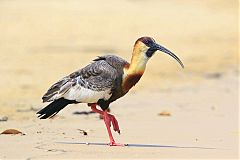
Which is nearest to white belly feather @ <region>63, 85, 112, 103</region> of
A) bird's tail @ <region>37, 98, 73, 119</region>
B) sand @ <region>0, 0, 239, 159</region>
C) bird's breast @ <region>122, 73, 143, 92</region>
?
bird's tail @ <region>37, 98, 73, 119</region>

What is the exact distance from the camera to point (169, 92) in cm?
1492

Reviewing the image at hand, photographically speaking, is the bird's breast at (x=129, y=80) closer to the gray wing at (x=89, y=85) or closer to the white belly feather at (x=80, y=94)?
the gray wing at (x=89, y=85)

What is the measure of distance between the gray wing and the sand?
19.1 inches

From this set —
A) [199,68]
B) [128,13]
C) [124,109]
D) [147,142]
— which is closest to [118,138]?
[147,142]

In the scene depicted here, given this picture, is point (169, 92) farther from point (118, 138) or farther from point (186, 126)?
point (118, 138)

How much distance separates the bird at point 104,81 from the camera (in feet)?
28.8

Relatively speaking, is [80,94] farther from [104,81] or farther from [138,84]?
[138,84]

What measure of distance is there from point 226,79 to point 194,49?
658 centimetres

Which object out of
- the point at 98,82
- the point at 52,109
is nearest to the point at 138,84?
the point at 52,109

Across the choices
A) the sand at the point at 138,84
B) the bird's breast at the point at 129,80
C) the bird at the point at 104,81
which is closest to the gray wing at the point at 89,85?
the bird at the point at 104,81

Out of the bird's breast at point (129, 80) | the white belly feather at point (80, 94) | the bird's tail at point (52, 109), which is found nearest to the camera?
the bird's breast at point (129, 80)

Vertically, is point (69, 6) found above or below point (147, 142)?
above

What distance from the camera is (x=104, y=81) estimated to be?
28.9 ft

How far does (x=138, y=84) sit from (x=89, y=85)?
23.4ft
